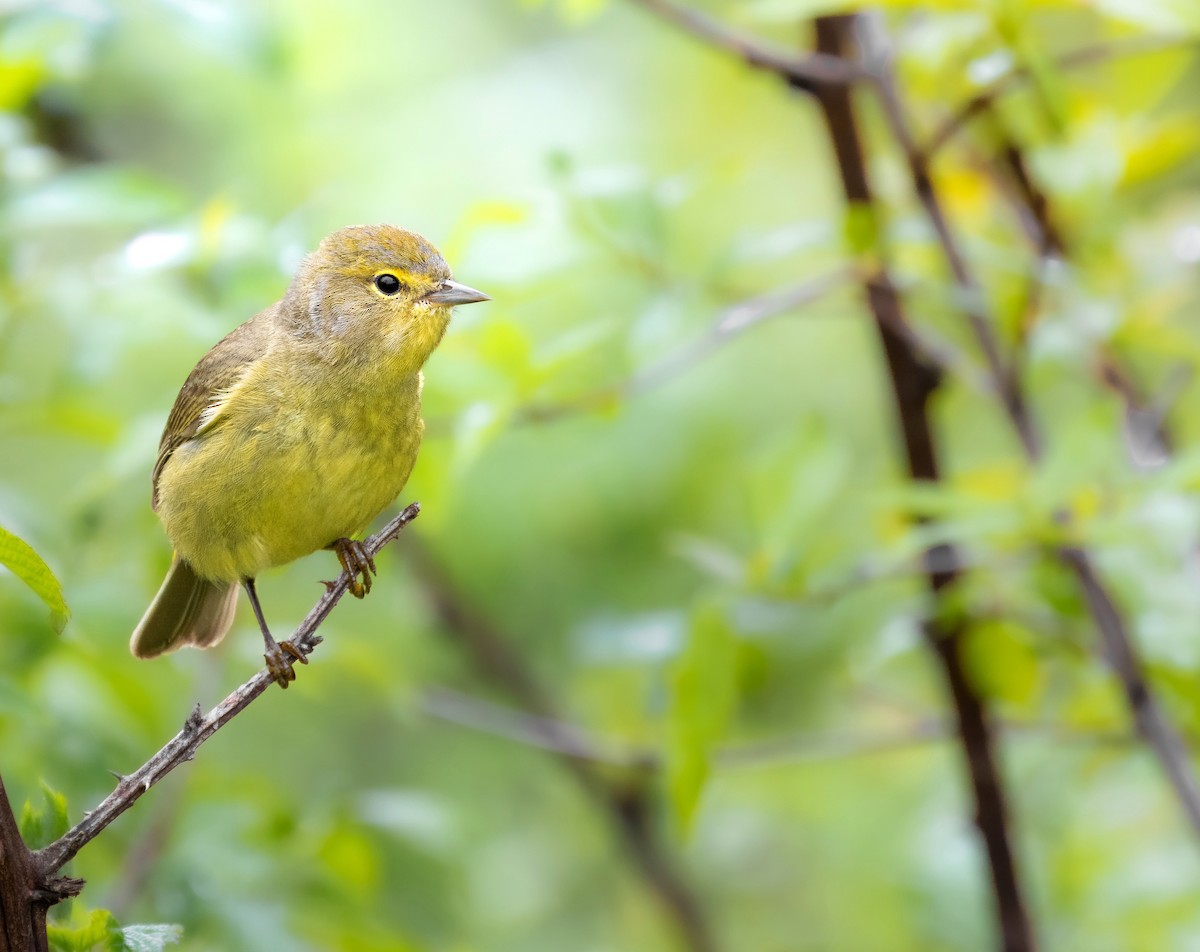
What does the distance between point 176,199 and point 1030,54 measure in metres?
1.88

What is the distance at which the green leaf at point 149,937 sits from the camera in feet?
6.00

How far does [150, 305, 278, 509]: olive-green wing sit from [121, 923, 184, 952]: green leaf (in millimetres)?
1233

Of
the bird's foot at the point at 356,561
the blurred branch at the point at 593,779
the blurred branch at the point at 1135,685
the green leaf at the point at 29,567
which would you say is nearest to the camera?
the green leaf at the point at 29,567

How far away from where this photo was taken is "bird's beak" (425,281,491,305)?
2.90 meters

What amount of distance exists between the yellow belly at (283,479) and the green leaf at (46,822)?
2.68 ft

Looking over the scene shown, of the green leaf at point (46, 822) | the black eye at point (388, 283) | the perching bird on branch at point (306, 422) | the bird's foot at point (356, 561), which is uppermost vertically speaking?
the black eye at point (388, 283)

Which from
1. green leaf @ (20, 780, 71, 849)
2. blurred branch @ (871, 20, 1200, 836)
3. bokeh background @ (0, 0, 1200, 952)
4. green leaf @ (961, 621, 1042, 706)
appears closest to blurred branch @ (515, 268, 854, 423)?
bokeh background @ (0, 0, 1200, 952)

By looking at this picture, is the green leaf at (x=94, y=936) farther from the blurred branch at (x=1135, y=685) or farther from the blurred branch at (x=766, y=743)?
the blurred branch at (x=1135, y=685)

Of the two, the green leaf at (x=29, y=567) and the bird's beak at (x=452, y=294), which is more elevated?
the bird's beak at (x=452, y=294)

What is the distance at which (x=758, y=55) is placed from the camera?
10.7 feet

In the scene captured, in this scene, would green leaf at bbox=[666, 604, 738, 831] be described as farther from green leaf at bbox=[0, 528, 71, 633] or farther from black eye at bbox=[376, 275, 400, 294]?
green leaf at bbox=[0, 528, 71, 633]

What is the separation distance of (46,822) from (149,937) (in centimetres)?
24

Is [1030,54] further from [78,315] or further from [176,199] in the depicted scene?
[78,315]

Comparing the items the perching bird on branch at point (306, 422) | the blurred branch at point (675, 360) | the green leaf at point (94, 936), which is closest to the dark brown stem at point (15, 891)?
the green leaf at point (94, 936)
